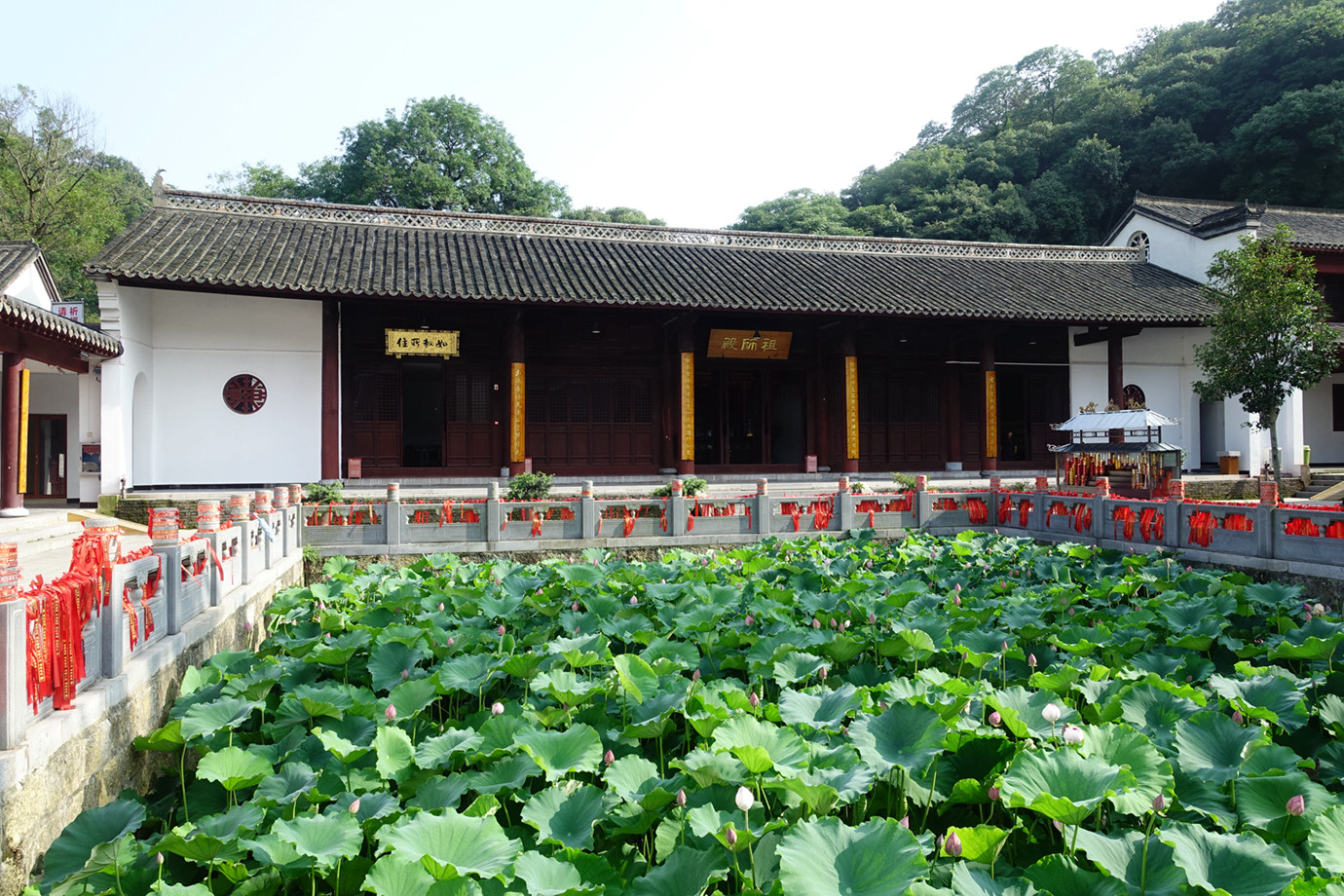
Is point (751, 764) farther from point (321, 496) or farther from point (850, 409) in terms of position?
point (850, 409)

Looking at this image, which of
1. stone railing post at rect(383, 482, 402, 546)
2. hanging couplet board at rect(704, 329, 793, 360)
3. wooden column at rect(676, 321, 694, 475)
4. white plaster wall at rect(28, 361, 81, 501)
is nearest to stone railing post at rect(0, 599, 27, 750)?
stone railing post at rect(383, 482, 402, 546)

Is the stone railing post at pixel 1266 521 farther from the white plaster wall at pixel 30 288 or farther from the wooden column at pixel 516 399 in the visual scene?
the white plaster wall at pixel 30 288

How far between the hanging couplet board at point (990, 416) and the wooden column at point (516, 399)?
316 inches

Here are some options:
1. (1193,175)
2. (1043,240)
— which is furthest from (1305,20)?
(1043,240)

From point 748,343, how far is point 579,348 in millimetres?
2910

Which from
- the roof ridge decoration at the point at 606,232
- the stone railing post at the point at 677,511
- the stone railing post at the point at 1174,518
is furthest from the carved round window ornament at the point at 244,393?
the stone railing post at the point at 1174,518

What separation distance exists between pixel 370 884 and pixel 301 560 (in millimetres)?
7425

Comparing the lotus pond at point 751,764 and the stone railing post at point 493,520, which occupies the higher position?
the stone railing post at point 493,520

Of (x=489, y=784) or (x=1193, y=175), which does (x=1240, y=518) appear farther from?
(x=1193, y=175)

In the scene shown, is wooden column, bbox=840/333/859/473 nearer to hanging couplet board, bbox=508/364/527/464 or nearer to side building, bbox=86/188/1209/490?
side building, bbox=86/188/1209/490

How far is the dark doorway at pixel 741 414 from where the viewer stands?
50.5ft

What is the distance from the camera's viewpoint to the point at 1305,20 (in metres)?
28.7

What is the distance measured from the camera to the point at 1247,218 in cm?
1664

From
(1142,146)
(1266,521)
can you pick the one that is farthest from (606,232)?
(1142,146)
